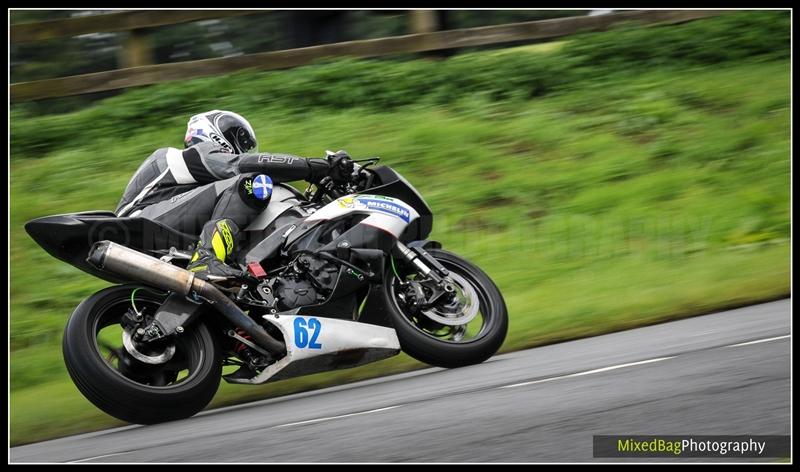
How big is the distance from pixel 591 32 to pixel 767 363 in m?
7.89

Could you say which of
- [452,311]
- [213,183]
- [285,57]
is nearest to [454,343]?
[452,311]

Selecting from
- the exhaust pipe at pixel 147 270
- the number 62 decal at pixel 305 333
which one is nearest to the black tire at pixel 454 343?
the number 62 decal at pixel 305 333

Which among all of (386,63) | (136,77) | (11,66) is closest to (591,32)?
(386,63)

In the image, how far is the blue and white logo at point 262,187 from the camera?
562cm

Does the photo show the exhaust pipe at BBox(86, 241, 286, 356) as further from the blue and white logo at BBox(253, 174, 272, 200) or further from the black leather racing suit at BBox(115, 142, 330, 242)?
the blue and white logo at BBox(253, 174, 272, 200)

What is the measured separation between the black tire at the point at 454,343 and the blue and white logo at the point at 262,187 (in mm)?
831

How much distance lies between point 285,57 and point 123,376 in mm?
7293

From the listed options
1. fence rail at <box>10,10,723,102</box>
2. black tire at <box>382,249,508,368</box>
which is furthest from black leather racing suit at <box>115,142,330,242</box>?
fence rail at <box>10,10,723,102</box>

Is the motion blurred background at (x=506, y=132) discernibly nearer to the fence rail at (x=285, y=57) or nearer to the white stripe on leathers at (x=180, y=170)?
the fence rail at (x=285, y=57)

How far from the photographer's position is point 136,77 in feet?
37.2

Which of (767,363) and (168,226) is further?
(168,226)

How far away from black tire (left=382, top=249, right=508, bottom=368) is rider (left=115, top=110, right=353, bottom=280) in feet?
2.68

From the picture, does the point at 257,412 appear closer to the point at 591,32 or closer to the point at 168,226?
the point at 168,226

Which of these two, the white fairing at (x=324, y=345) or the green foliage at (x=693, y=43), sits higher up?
the white fairing at (x=324, y=345)
